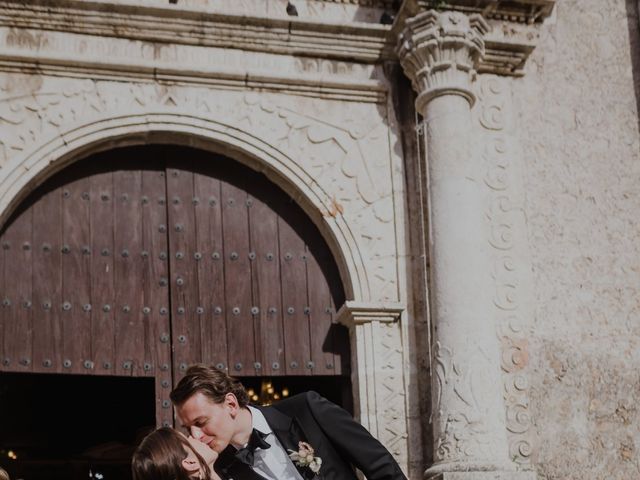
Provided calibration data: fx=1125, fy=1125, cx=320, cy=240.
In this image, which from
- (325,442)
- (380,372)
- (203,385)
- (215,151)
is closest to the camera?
(203,385)

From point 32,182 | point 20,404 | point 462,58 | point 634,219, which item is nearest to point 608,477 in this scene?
point 634,219

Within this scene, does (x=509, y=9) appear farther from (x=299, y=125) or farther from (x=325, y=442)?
(x=325, y=442)

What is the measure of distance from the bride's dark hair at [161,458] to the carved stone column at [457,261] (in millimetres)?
3376

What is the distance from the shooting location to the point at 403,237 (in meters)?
7.84

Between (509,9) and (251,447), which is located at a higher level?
(509,9)

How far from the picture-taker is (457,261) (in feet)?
Answer: 24.2

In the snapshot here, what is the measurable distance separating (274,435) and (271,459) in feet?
0.33

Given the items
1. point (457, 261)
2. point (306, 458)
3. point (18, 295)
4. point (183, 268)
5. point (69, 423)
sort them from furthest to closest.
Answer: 1. point (69, 423)
2. point (183, 268)
3. point (457, 261)
4. point (18, 295)
5. point (306, 458)

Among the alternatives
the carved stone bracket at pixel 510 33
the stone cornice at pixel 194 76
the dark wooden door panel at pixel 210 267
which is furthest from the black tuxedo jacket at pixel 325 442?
the carved stone bracket at pixel 510 33

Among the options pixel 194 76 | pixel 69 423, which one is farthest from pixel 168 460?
pixel 69 423

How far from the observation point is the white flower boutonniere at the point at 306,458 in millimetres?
4531

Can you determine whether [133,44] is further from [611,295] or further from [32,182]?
[611,295]

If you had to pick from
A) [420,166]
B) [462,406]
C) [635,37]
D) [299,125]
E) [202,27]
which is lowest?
[462,406]

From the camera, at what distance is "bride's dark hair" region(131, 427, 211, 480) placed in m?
3.72
